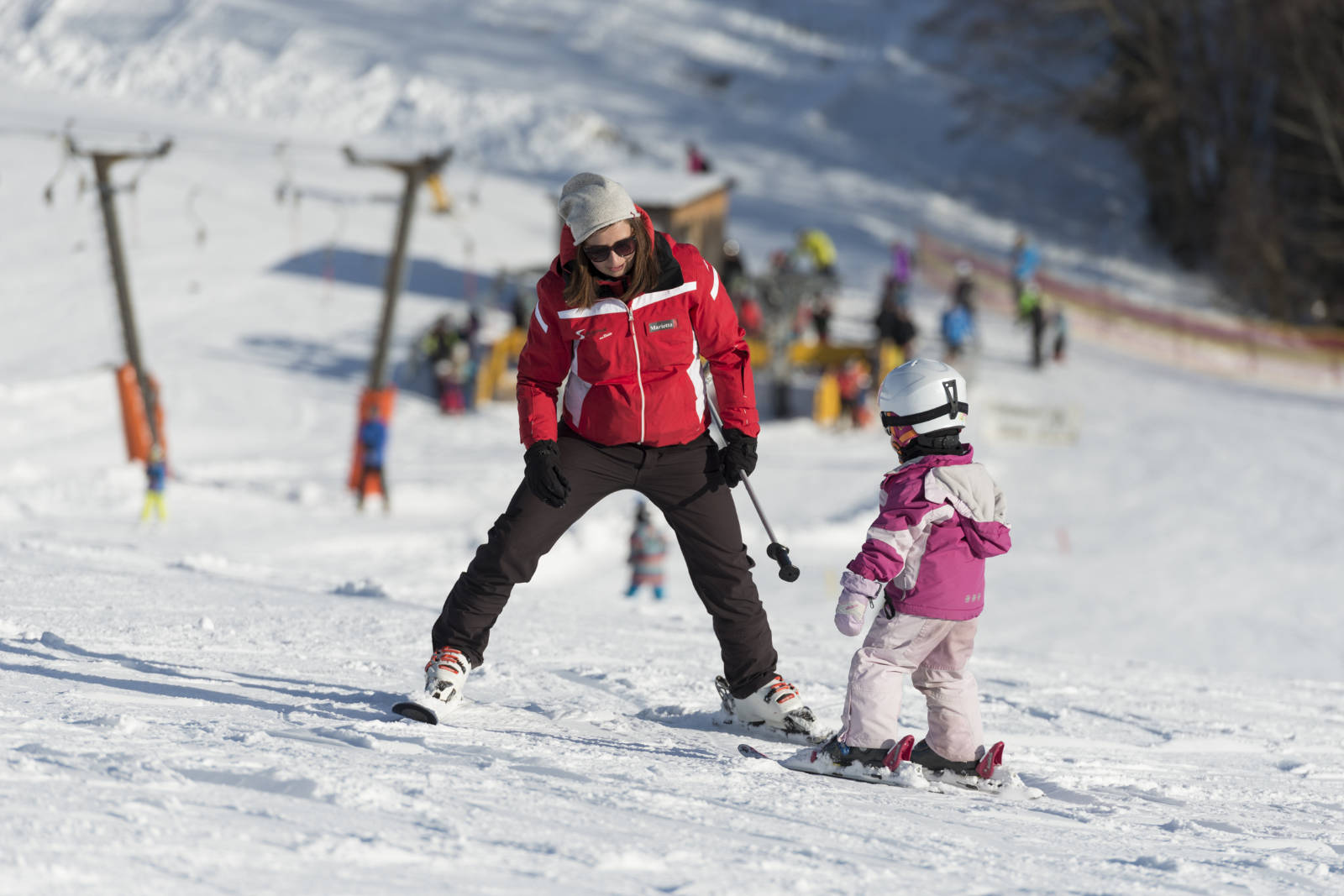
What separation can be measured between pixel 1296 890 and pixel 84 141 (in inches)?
972

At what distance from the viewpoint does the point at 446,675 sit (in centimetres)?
414

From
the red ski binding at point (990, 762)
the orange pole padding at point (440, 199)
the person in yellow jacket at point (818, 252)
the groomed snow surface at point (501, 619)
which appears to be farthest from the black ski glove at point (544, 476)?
the orange pole padding at point (440, 199)

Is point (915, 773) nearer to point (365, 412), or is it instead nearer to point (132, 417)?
point (365, 412)

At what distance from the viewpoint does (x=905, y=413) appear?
379cm

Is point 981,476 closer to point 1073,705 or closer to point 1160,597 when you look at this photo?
point 1073,705

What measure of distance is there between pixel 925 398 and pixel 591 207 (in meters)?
1.04

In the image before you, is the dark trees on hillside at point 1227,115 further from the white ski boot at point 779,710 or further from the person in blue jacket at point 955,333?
the white ski boot at point 779,710

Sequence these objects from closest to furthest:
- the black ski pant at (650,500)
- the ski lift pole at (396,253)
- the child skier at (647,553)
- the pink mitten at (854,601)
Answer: the pink mitten at (854,601)
the black ski pant at (650,500)
the child skier at (647,553)
the ski lift pole at (396,253)

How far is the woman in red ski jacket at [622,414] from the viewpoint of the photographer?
13.0 ft

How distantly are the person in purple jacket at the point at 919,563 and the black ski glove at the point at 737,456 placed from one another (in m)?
0.42

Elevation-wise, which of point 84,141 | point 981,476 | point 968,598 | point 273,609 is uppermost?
point 84,141

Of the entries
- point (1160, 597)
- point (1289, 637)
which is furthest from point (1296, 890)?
point (1160, 597)

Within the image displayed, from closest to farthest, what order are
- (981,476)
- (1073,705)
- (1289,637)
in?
(981,476) → (1073,705) → (1289,637)

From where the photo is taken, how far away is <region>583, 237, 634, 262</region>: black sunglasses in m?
3.92
